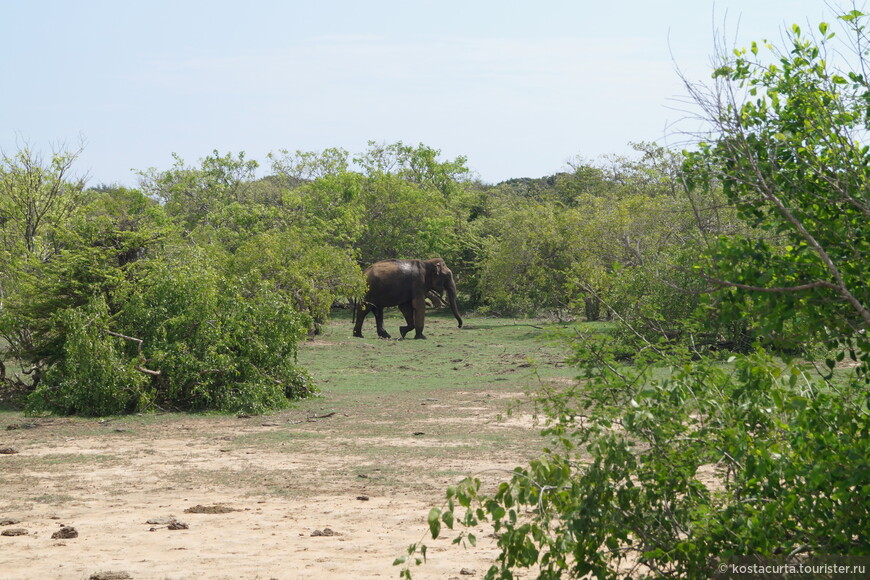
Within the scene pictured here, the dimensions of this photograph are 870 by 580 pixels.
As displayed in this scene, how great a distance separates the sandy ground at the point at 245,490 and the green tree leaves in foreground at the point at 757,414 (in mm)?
1780

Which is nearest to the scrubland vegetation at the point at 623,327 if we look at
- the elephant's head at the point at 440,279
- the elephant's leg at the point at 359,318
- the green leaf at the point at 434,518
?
the green leaf at the point at 434,518

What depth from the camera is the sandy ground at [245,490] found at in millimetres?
6957

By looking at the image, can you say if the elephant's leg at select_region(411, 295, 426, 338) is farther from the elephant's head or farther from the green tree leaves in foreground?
the green tree leaves in foreground

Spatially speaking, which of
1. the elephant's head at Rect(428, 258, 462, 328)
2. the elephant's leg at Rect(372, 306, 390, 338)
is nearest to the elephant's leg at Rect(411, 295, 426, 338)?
the elephant's leg at Rect(372, 306, 390, 338)

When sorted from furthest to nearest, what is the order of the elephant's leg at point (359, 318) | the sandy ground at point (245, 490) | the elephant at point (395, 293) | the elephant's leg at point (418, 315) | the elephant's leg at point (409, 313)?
the elephant's leg at point (409, 313) → the elephant at point (395, 293) → the elephant's leg at point (359, 318) → the elephant's leg at point (418, 315) → the sandy ground at point (245, 490)

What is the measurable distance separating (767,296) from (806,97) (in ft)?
3.95

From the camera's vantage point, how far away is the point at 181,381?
590 inches

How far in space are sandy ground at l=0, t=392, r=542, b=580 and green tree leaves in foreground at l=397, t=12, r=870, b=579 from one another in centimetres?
178

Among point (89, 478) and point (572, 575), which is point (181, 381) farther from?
point (572, 575)

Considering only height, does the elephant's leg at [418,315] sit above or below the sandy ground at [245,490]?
above

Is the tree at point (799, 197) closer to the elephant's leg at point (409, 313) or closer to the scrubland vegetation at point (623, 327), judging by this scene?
the scrubland vegetation at point (623, 327)

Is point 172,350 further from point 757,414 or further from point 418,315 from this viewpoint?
point 418,315

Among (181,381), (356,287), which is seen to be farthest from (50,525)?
(356,287)

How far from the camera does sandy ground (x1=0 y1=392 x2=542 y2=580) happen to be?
696 centimetres
